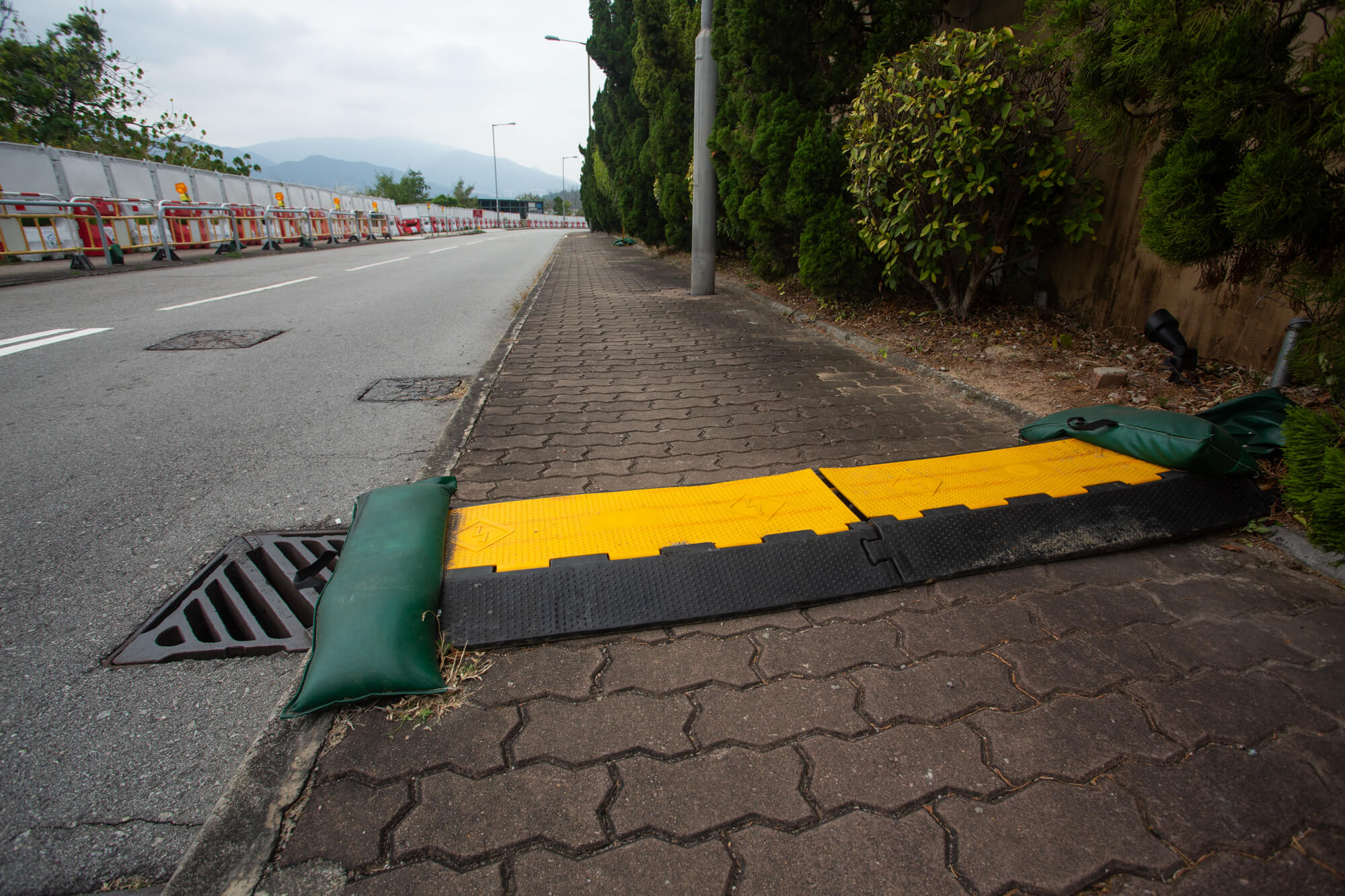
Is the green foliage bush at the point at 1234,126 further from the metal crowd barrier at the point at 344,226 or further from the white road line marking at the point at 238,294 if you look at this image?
the metal crowd barrier at the point at 344,226

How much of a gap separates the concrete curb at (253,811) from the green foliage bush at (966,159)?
563 centimetres

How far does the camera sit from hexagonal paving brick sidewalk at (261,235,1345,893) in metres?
1.45

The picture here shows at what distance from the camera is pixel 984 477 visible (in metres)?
3.19

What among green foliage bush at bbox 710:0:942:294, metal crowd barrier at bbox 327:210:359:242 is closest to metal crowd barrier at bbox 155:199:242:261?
metal crowd barrier at bbox 327:210:359:242

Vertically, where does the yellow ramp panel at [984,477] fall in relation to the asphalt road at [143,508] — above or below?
above

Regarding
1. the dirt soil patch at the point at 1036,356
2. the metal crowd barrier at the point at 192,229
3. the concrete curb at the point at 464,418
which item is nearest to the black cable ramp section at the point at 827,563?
the concrete curb at the point at 464,418

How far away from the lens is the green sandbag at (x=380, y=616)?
1.88 metres

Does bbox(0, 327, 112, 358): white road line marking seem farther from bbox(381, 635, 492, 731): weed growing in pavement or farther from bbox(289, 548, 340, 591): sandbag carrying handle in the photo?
bbox(381, 635, 492, 731): weed growing in pavement

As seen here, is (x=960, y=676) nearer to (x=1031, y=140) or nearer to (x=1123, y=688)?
(x=1123, y=688)

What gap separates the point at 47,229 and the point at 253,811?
667 inches

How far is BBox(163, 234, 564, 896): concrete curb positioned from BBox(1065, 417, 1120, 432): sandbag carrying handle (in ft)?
12.4

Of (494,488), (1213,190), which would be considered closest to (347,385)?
(494,488)

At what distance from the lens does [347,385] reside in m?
5.16

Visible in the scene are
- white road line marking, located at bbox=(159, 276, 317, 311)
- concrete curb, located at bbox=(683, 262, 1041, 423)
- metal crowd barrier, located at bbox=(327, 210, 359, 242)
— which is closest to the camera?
concrete curb, located at bbox=(683, 262, 1041, 423)
